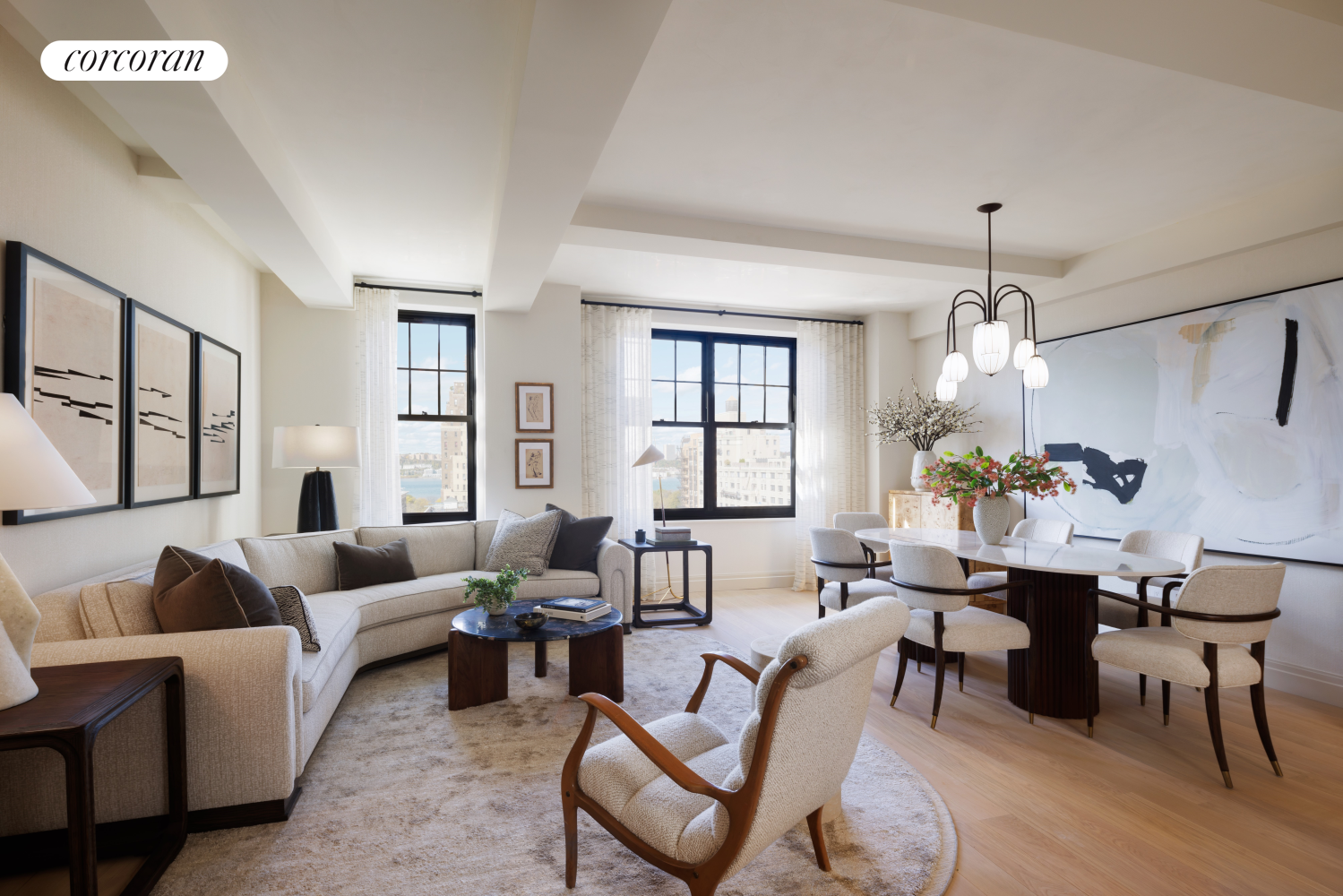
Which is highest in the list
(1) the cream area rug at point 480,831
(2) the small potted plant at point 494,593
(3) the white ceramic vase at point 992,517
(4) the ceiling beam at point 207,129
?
(4) the ceiling beam at point 207,129

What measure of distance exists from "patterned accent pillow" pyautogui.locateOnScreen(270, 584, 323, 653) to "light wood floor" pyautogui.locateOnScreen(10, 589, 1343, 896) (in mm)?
934

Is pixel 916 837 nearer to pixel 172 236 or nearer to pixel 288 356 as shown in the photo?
pixel 172 236

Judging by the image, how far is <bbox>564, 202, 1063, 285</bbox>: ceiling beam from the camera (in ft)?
12.6

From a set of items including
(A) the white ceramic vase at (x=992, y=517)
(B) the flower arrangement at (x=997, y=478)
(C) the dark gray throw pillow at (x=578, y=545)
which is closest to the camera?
(B) the flower arrangement at (x=997, y=478)

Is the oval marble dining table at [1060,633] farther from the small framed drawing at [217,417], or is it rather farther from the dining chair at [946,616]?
the small framed drawing at [217,417]

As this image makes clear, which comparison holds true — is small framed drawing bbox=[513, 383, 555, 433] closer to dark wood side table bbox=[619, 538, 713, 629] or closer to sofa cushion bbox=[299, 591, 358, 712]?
dark wood side table bbox=[619, 538, 713, 629]

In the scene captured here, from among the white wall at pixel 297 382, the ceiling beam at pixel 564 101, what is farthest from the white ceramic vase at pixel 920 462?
the white wall at pixel 297 382

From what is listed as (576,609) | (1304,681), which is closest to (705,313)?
(576,609)

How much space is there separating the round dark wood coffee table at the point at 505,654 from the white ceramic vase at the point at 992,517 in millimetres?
2125

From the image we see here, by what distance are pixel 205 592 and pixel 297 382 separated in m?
3.16

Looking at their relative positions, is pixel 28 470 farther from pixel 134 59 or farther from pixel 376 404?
pixel 376 404

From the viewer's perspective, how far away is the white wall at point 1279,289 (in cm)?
348

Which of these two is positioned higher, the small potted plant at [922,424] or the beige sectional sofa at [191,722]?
the small potted plant at [922,424]

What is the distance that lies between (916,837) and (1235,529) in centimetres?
312
